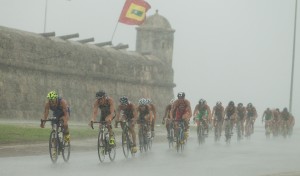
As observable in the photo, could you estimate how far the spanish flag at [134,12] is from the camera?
51188 millimetres

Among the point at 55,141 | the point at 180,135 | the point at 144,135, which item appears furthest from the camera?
the point at 180,135

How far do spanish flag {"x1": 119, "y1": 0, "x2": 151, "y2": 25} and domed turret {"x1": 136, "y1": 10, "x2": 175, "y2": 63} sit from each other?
6565mm

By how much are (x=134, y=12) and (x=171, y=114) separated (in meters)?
28.1

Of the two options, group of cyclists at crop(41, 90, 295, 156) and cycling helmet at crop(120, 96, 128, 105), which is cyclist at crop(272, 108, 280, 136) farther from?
cycling helmet at crop(120, 96, 128, 105)

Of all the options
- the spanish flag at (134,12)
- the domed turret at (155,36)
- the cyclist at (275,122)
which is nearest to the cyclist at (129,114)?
the cyclist at (275,122)

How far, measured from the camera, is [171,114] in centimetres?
2414

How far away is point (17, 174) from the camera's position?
48.9 ft

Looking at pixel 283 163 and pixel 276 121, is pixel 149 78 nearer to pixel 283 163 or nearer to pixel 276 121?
pixel 276 121

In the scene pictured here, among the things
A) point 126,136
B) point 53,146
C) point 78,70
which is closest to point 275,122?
point 78,70

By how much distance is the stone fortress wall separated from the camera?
3900cm

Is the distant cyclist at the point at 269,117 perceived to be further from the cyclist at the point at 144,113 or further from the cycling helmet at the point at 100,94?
the cycling helmet at the point at 100,94

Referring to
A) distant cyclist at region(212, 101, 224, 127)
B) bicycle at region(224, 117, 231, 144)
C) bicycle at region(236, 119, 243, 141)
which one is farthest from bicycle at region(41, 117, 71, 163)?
bicycle at region(236, 119, 243, 141)

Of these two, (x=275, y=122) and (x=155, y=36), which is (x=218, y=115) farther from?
(x=155, y=36)

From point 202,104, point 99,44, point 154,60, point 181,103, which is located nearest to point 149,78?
point 154,60
